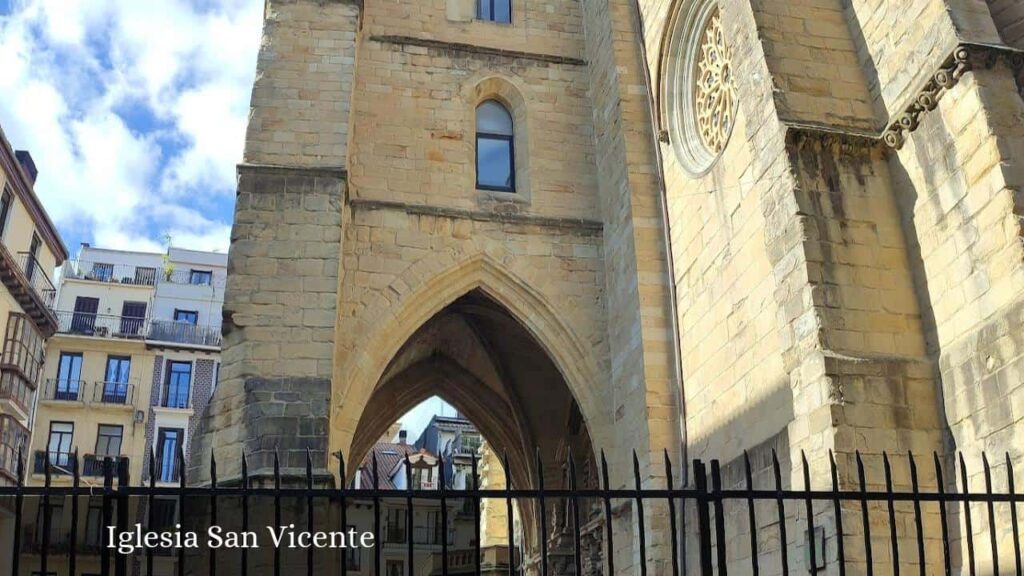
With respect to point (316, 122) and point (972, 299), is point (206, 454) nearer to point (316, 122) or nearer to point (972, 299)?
point (316, 122)

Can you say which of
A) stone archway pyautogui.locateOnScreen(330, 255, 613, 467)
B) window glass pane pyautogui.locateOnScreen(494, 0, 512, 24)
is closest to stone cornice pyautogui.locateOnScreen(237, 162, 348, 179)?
stone archway pyautogui.locateOnScreen(330, 255, 613, 467)

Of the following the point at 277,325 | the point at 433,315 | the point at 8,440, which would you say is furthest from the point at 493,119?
the point at 8,440

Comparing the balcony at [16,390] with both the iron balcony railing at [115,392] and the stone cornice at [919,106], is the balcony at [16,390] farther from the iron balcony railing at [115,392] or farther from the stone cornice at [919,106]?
the stone cornice at [919,106]

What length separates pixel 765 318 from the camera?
7.81 m

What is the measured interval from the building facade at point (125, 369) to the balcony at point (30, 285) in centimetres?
204

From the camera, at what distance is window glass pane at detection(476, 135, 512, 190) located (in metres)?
11.7

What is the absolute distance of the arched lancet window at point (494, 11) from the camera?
12625mm

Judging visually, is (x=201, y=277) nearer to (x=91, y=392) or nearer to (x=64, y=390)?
(x=91, y=392)

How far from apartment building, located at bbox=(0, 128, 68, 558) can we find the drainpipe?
1584 centimetres

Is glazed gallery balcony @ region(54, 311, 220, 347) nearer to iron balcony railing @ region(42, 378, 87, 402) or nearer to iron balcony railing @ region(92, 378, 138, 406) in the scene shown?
iron balcony railing @ region(92, 378, 138, 406)

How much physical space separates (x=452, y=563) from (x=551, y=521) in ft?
8.43

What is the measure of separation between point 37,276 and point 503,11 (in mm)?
17665

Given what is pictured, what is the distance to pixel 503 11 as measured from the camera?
12.8 m

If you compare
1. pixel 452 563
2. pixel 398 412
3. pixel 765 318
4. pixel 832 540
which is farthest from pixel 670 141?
pixel 452 563
